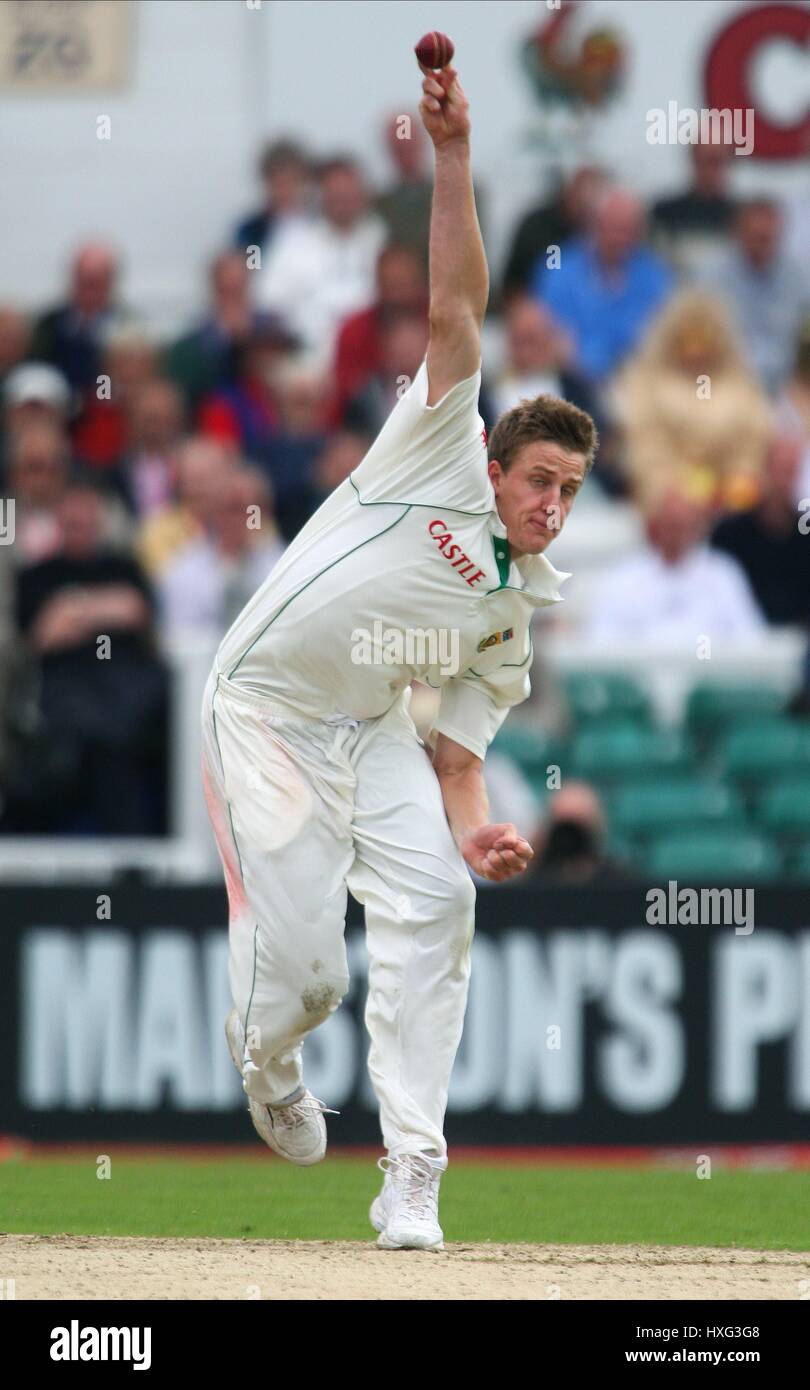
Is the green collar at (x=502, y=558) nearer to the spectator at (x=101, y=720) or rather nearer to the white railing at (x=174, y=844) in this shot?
the white railing at (x=174, y=844)

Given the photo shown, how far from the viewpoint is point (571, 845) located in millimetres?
11516

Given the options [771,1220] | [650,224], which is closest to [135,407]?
[650,224]

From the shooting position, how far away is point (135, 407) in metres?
14.0

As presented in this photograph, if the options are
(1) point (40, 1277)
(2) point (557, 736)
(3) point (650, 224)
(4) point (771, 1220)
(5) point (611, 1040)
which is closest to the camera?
(1) point (40, 1277)

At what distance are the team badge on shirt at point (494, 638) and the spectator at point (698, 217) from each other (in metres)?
8.55

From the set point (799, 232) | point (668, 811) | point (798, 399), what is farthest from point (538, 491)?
point (799, 232)

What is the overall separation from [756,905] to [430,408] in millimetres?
4770

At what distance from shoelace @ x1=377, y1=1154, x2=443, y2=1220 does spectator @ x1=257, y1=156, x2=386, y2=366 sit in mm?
8591

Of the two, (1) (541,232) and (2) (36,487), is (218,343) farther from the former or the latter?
(1) (541,232)

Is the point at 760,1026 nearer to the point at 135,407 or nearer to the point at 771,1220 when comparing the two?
the point at 771,1220

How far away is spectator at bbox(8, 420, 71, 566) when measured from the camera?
13047 millimetres

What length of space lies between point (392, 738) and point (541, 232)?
815 cm

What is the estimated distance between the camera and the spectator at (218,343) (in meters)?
14.4

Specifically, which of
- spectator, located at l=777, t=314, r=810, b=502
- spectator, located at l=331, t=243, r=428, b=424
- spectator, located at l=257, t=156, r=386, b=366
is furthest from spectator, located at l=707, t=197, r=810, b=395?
spectator, located at l=257, t=156, r=386, b=366
